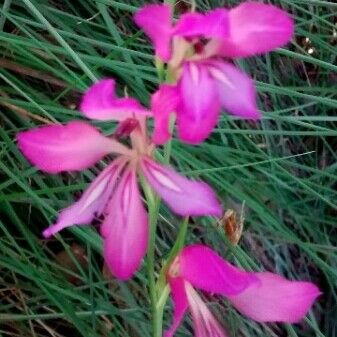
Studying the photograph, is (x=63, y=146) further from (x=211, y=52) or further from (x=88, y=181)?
(x=88, y=181)

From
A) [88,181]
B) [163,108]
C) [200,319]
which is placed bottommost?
[88,181]

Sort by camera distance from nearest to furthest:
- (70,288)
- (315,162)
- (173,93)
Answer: (173,93), (70,288), (315,162)

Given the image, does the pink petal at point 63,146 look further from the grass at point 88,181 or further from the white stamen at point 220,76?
the grass at point 88,181

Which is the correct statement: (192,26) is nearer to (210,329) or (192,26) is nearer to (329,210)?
(210,329)

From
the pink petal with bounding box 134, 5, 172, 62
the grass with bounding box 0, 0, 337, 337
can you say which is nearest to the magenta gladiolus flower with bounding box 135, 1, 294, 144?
the pink petal with bounding box 134, 5, 172, 62

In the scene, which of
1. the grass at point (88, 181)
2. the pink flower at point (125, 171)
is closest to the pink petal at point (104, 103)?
the pink flower at point (125, 171)

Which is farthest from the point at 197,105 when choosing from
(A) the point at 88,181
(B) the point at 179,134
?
(A) the point at 88,181

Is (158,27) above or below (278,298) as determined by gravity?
above

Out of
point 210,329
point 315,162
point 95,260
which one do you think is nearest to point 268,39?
point 210,329
